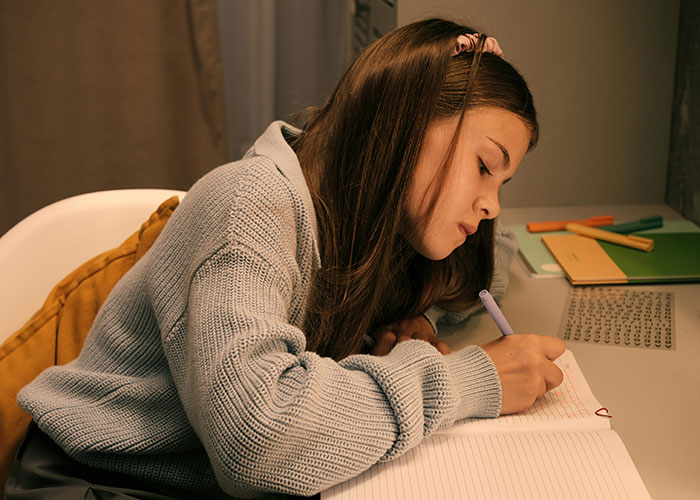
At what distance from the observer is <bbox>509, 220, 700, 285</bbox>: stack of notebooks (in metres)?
1.01

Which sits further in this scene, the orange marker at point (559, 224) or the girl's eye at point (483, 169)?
the orange marker at point (559, 224)

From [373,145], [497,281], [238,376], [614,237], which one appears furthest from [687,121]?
[238,376]

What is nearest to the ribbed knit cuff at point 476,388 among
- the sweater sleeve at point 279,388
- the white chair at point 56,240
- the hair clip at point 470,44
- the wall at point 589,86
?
the sweater sleeve at point 279,388

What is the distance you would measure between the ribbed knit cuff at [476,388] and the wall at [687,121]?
2.37ft

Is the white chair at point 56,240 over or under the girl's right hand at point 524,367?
over

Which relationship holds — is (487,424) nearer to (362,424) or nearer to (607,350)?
(362,424)

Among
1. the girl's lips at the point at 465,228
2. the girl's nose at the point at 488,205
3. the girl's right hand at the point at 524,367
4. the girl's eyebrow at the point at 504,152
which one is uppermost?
the girl's eyebrow at the point at 504,152

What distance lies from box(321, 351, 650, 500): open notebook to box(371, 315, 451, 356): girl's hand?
195mm

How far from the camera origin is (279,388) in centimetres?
58

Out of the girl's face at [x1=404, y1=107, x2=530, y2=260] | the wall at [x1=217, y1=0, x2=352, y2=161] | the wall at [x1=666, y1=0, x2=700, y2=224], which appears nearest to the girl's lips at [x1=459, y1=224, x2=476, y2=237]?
the girl's face at [x1=404, y1=107, x2=530, y2=260]

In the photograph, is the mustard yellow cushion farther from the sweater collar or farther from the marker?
the marker

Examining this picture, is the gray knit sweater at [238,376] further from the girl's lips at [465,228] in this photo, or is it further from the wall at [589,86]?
the wall at [589,86]

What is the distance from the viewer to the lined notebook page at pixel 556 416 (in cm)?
65

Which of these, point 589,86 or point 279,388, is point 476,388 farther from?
point 589,86
